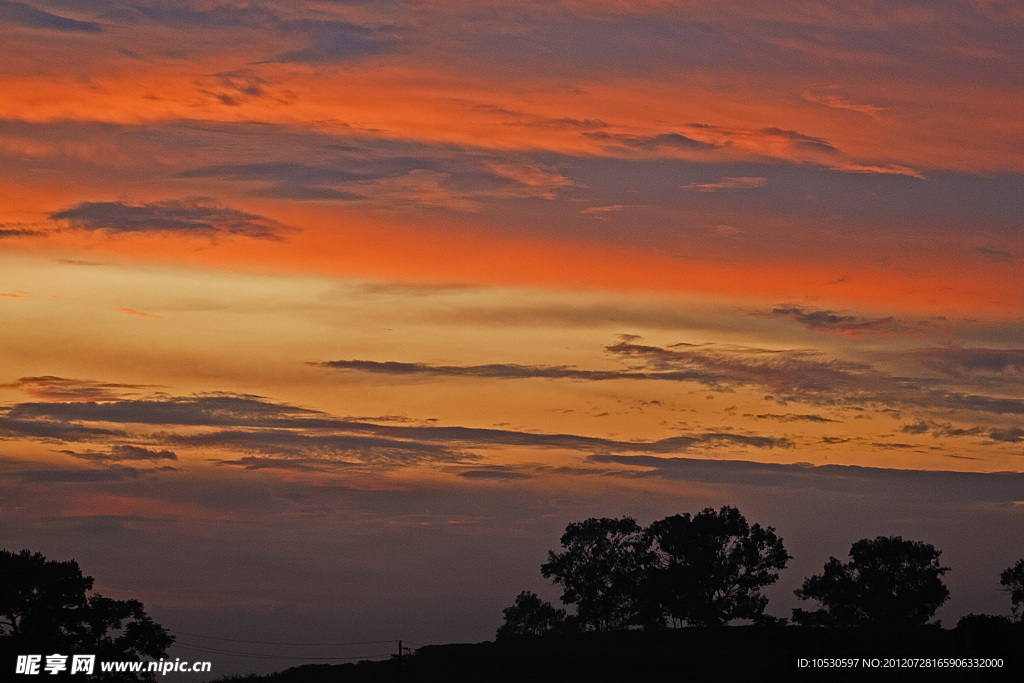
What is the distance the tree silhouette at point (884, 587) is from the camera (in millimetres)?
138250

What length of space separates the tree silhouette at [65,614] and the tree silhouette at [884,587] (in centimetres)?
8604

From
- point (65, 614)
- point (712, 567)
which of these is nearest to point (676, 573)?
point (712, 567)

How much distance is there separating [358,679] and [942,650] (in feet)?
189

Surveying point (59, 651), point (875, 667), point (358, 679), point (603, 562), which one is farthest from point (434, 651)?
point (875, 667)

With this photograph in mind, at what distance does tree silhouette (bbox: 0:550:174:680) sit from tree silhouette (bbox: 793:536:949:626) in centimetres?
8604

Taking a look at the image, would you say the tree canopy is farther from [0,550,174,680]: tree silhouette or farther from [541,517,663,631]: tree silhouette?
[0,550,174,680]: tree silhouette

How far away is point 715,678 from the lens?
99.9 meters

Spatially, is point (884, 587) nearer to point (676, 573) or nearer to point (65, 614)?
point (676, 573)

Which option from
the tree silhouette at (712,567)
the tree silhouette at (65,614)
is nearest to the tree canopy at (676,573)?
the tree silhouette at (712,567)

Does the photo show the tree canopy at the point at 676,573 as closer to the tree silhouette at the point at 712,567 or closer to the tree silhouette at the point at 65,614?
the tree silhouette at the point at 712,567

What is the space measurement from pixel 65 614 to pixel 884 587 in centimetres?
10204

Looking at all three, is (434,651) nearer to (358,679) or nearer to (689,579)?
(358,679)

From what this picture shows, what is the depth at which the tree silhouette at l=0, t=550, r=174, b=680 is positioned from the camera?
94.3m

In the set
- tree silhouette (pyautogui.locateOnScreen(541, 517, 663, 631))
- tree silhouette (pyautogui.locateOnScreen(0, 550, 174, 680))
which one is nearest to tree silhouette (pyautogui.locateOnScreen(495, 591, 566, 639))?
tree silhouette (pyautogui.locateOnScreen(541, 517, 663, 631))
